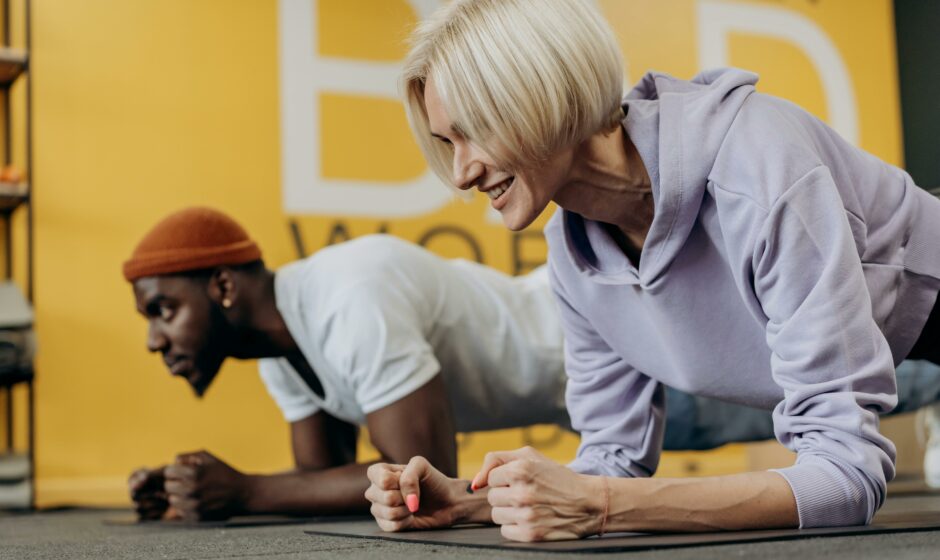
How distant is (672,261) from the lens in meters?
1.18

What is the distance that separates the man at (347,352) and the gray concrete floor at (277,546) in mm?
163

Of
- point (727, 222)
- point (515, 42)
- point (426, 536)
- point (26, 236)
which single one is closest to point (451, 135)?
point (515, 42)

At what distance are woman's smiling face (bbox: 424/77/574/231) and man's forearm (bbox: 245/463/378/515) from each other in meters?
0.77

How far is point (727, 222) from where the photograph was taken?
3.55 ft

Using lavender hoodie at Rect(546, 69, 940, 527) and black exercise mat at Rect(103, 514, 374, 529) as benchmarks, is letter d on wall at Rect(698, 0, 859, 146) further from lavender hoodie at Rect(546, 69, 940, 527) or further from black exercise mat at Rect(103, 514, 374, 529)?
lavender hoodie at Rect(546, 69, 940, 527)

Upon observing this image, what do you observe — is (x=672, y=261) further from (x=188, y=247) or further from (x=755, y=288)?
(x=188, y=247)

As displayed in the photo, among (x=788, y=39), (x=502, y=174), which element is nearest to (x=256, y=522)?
(x=502, y=174)

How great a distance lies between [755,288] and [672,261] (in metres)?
0.11

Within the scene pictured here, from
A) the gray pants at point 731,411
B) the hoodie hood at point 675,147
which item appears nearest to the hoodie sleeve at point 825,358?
the hoodie hood at point 675,147

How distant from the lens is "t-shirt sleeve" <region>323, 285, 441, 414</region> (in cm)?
173

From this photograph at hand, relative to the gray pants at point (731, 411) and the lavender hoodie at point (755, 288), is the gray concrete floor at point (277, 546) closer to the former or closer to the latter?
the lavender hoodie at point (755, 288)

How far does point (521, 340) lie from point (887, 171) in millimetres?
931

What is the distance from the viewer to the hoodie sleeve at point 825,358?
3.24 feet

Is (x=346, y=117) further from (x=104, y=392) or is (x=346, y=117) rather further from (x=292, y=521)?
(x=292, y=521)
